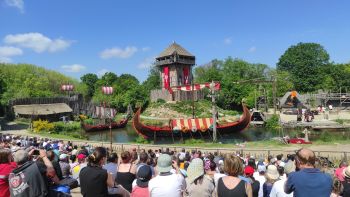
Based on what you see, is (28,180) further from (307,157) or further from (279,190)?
(307,157)

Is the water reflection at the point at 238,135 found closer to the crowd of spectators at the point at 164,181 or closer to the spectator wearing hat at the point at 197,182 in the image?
the crowd of spectators at the point at 164,181

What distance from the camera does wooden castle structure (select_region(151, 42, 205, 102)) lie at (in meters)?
63.5

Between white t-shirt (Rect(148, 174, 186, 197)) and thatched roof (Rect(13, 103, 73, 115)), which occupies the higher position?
thatched roof (Rect(13, 103, 73, 115))

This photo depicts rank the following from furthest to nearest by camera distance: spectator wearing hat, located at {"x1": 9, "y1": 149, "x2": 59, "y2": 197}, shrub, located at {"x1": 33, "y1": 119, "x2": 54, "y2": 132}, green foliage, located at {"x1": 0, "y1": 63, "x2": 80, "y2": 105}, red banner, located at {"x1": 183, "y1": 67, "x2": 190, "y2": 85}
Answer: red banner, located at {"x1": 183, "y1": 67, "x2": 190, "y2": 85} < green foliage, located at {"x1": 0, "y1": 63, "x2": 80, "y2": 105} < shrub, located at {"x1": 33, "y1": 119, "x2": 54, "y2": 132} < spectator wearing hat, located at {"x1": 9, "y1": 149, "x2": 59, "y2": 197}

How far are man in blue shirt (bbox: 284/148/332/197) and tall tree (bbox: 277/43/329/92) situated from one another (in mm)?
76027

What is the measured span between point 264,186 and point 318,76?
256ft

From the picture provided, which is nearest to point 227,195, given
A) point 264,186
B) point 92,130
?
point 264,186

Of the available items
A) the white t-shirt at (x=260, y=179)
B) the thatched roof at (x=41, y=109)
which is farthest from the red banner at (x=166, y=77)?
the white t-shirt at (x=260, y=179)

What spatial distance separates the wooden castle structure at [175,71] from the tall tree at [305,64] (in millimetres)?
27725

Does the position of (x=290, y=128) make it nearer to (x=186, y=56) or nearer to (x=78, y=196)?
(x=186, y=56)

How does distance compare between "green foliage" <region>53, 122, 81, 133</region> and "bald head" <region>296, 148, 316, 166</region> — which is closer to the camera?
"bald head" <region>296, 148, 316, 166</region>

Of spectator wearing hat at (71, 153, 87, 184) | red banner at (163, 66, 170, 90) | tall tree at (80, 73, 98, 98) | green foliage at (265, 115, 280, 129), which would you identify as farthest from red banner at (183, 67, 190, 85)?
spectator wearing hat at (71, 153, 87, 184)

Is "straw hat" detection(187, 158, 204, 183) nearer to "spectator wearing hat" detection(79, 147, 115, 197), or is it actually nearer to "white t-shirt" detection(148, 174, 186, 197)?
"white t-shirt" detection(148, 174, 186, 197)

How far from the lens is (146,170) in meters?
5.55
